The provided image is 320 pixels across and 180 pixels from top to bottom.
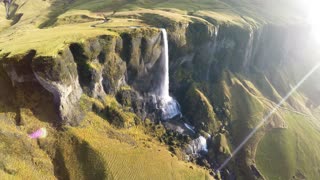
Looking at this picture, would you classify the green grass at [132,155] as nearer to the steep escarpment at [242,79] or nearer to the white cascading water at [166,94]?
the white cascading water at [166,94]

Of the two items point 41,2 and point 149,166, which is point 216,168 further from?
point 41,2

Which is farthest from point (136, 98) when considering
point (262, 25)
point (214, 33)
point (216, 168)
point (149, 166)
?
point (262, 25)

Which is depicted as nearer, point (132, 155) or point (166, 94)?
point (132, 155)

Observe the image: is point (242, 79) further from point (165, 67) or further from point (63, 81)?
point (63, 81)

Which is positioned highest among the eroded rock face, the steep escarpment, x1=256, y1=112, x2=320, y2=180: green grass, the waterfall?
the eroded rock face

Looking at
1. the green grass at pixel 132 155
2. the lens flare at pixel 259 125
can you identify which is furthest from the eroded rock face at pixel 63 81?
the lens flare at pixel 259 125

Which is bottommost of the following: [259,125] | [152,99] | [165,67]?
[259,125]

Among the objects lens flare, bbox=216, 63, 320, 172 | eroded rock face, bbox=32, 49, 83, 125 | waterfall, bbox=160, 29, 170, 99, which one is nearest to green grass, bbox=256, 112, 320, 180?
lens flare, bbox=216, 63, 320, 172

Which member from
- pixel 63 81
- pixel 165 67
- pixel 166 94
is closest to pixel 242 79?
pixel 165 67

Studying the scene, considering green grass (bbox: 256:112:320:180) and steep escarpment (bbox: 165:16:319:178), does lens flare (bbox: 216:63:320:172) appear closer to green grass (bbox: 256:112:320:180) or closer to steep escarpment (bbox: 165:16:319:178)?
steep escarpment (bbox: 165:16:319:178)
